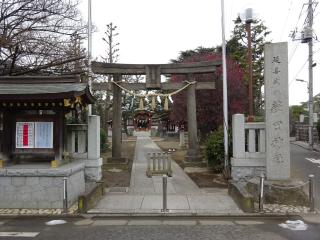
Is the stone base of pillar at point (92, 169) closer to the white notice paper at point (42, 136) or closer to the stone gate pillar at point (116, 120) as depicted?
the white notice paper at point (42, 136)

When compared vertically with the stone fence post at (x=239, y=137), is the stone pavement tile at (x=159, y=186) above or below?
below

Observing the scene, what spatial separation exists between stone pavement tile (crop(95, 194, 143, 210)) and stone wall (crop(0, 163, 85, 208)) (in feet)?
A: 4.09

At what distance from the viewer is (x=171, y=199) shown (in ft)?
40.7

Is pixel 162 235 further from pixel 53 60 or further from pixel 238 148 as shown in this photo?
pixel 53 60

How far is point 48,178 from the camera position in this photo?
11.2m

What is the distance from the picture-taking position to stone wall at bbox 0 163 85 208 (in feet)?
36.8

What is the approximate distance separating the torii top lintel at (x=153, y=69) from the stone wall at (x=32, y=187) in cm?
931

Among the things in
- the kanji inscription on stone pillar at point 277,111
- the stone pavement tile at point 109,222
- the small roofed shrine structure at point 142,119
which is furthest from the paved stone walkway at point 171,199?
the small roofed shrine structure at point 142,119

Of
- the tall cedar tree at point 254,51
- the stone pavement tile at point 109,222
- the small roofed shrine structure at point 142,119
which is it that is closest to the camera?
the stone pavement tile at point 109,222

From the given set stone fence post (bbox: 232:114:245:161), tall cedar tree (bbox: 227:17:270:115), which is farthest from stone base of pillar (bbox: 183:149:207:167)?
tall cedar tree (bbox: 227:17:270:115)

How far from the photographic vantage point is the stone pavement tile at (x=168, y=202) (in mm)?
11422

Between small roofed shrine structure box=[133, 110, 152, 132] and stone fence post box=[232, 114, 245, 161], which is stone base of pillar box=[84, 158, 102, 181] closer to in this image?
stone fence post box=[232, 114, 245, 161]

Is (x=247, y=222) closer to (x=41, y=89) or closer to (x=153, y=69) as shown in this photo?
(x=41, y=89)

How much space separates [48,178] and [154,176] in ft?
22.3
